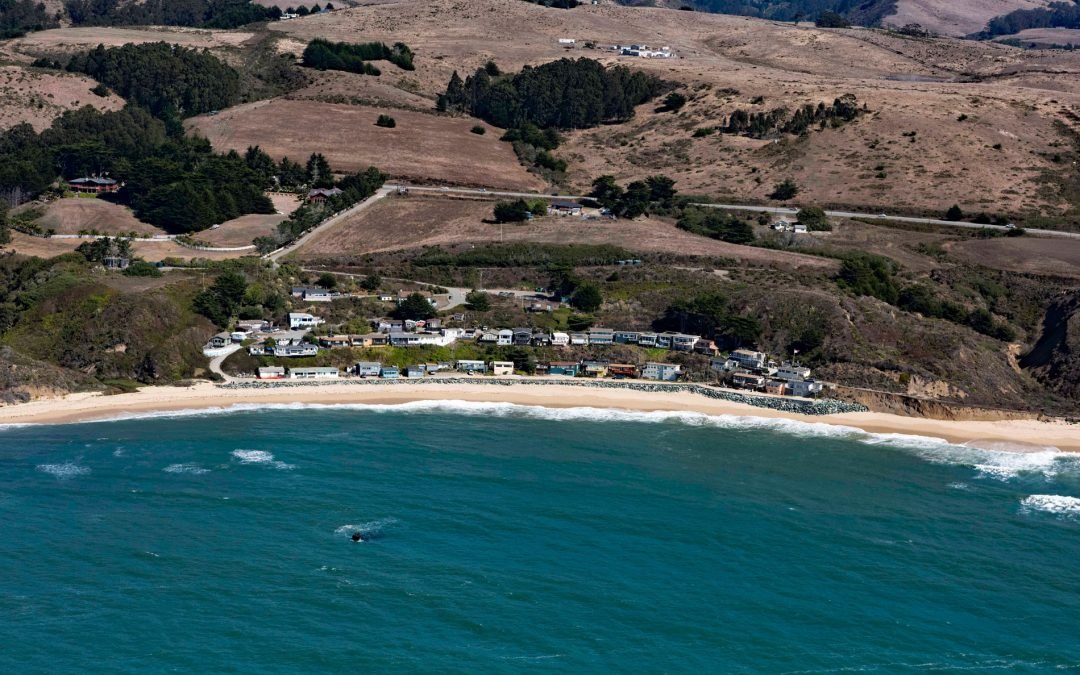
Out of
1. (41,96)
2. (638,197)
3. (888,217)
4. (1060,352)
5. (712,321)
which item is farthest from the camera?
(41,96)

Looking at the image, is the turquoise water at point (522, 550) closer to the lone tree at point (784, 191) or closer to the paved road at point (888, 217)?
the paved road at point (888, 217)

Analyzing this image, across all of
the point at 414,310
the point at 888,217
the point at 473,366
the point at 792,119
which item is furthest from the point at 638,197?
the point at 473,366

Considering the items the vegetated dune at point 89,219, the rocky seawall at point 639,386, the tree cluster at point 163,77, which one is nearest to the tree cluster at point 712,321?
the rocky seawall at point 639,386

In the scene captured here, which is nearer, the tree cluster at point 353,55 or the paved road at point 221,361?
the paved road at point 221,361

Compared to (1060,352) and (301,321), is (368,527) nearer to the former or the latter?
(301,321)

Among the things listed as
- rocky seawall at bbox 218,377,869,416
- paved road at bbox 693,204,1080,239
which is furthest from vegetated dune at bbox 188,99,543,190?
rocky seawall at bbox 218,377,869,416

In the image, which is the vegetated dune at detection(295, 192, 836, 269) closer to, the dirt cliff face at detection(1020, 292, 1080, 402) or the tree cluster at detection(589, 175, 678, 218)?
the tree cluster at detection(589, 175, 678, 218)
